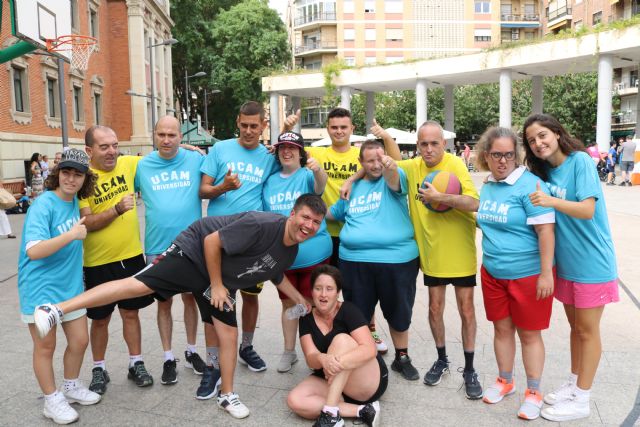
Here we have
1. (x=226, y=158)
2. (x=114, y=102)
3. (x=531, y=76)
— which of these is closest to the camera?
(x=226, y=158)

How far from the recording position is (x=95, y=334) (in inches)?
175

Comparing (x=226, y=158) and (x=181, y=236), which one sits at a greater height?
(x=226, y=158)

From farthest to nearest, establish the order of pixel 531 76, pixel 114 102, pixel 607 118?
1. pixel 114 102
2. pixel 531 76
3. pixel 607 118

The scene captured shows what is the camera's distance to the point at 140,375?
175 inches

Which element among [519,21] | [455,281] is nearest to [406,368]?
[455,281]

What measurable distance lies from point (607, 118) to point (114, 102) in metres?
25.8

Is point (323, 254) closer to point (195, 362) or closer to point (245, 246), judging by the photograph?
point (245, 246)

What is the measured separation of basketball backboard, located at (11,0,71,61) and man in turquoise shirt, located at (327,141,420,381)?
612 centimetres

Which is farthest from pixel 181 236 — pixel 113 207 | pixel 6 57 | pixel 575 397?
pixel 6 57

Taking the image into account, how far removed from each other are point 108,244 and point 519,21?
6863cm

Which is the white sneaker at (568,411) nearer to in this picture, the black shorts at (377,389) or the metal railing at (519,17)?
the black shorts at (377,389)

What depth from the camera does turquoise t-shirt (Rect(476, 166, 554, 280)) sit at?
12.3 feet

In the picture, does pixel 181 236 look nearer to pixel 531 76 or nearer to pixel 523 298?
pixel 523 298

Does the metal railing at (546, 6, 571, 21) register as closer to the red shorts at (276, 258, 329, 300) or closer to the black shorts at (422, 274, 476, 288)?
the black shorts at (422, 274, 476, 288)
